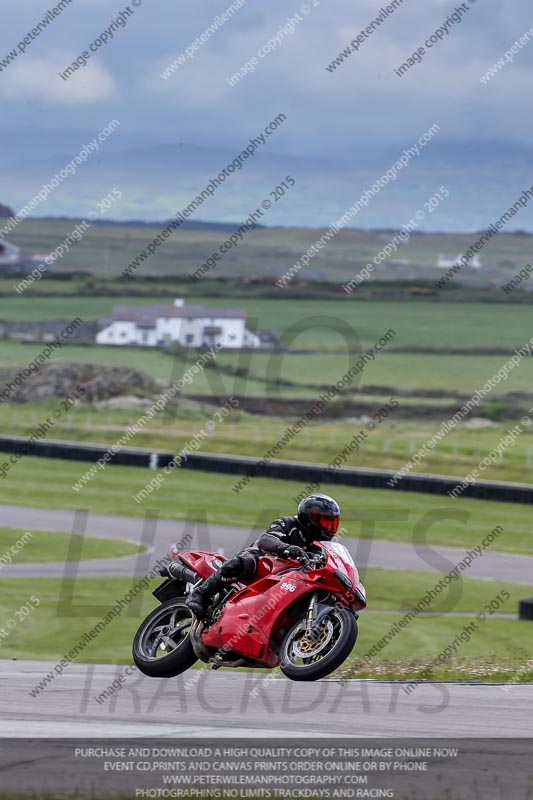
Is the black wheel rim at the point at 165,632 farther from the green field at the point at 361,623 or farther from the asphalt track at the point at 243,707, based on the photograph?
the green field at the point at 361,623

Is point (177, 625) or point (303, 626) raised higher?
point (303, 626)

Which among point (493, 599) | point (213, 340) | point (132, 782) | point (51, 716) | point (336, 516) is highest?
point (336, 516)

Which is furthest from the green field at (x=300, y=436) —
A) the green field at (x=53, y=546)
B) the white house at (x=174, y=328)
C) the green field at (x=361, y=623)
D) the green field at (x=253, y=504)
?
the white house at (x=174, y=328)

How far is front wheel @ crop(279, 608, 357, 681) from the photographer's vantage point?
941 centimetres

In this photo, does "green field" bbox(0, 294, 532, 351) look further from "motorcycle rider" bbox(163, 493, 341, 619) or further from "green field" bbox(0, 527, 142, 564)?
"motorcycle rider" bbox(163, 493, 341, 619)

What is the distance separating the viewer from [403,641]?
20859 millimetres

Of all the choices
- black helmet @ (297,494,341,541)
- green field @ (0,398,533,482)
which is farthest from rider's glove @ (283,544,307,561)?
green field @ (0,398,533,482)

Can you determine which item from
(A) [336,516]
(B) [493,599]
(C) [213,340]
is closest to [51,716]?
(A) [336,516]

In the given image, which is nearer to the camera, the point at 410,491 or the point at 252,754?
the point at 252,754

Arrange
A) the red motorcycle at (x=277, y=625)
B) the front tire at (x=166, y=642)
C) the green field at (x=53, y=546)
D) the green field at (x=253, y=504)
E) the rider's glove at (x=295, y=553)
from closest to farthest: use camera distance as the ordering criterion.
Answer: the red motorcycle at (x=277, y=625), the rider's glove at (x=295, y=553), the front tire at (x=166, y=642), the green field at (x=53, y=546), the green field at (x=253, y=504)

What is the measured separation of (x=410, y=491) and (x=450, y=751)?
27127 mm

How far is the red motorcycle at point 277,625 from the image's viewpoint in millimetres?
9625

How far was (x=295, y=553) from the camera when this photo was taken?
10.1 meters

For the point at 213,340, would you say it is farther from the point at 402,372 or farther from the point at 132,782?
the point at 132,782
